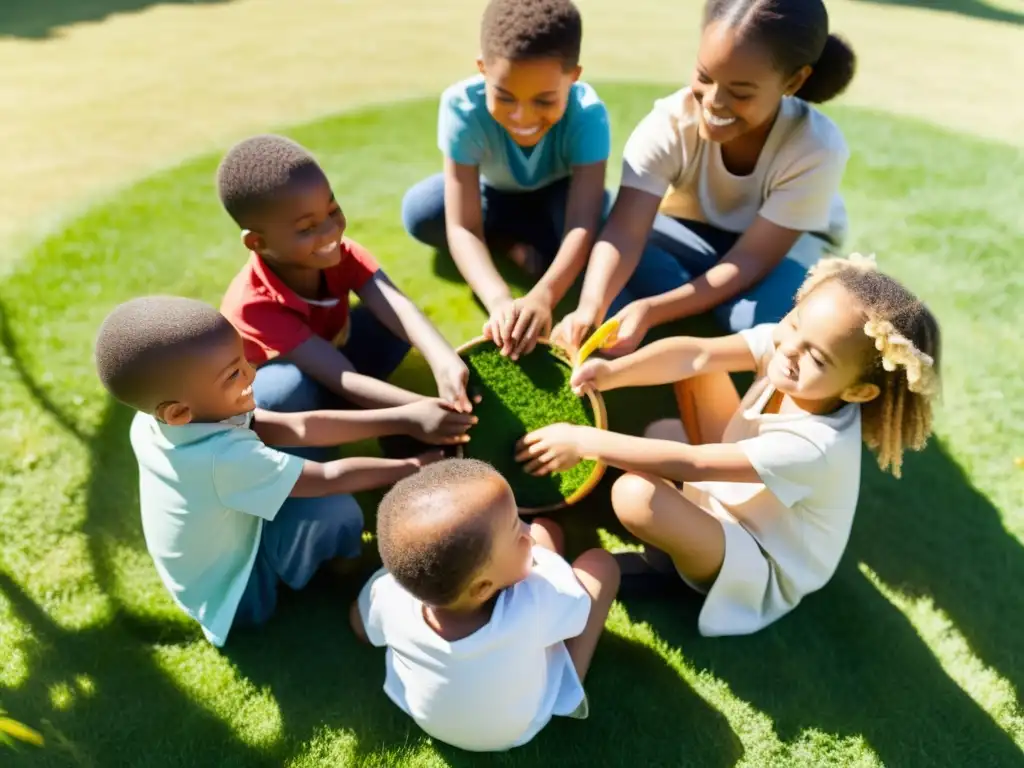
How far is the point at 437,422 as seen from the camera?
220 centimetres

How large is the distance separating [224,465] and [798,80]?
200 cm

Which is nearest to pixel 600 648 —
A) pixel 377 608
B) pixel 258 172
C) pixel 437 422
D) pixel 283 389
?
pixel 377 608

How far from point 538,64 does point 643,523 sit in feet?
4.66

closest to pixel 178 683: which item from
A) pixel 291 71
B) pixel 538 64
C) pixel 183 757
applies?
pixel 183 757

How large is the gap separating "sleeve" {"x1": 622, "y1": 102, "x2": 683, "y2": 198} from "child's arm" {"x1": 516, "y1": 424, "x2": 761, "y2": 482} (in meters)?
1.04

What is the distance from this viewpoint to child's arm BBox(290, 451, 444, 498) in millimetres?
1962

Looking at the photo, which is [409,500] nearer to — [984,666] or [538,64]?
[538,64]

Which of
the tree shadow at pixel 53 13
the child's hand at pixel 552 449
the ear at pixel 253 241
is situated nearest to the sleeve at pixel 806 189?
the child's hand at pixel 552 449

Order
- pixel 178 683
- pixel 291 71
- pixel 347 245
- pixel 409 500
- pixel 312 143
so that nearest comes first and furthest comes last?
1. pixel 409 500
2. pixel 178 683
3. pixel 347 245
4. pixel 312 143
5. pixel 291 71

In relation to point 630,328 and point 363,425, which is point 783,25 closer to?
point 630,328

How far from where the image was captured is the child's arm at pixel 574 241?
2.52 metres

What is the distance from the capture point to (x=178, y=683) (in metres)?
2.10

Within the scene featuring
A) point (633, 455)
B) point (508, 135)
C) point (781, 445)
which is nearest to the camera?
point (781, 445)

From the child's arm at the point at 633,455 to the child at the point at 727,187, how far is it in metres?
0.35
